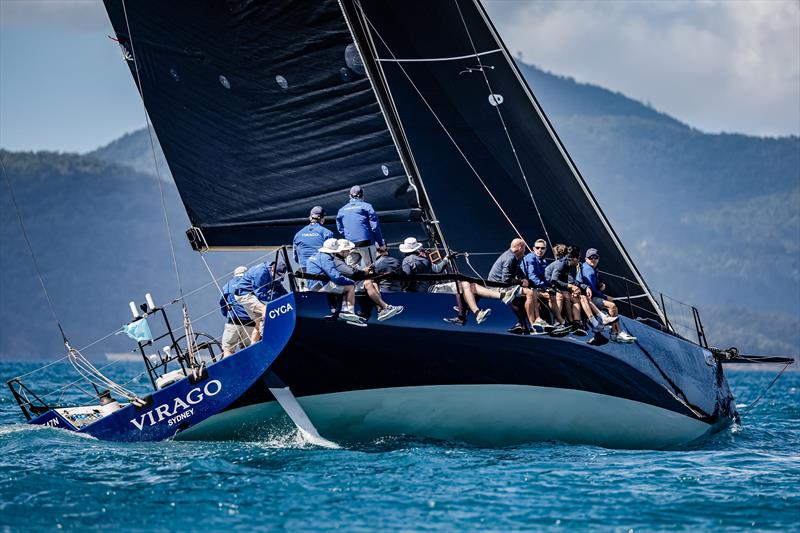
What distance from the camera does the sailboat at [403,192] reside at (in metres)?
13.8

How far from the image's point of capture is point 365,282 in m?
13.5

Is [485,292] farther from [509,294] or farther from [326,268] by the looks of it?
[326,268]

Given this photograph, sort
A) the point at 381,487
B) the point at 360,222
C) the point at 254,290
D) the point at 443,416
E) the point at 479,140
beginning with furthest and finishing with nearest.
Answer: the point at 479,140 → the point at 254,290 → the point at 360,222 → the point at 443,416 → the point at 381,487

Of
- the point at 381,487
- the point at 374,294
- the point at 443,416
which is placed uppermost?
the point at 374,294

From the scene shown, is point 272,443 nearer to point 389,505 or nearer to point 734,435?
point 389,505

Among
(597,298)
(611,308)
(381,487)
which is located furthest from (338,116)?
(381,487)

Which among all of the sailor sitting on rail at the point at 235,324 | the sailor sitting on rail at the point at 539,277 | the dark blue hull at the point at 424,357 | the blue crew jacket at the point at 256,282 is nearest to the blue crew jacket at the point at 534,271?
the sailor sitting on rail at the point at 539,277

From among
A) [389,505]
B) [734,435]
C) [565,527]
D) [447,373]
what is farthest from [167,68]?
[734,435]

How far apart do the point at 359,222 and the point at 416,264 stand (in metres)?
0.83

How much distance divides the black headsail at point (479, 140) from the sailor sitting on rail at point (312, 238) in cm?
318

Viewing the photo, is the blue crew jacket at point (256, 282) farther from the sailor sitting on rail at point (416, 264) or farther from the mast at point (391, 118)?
the mast at point (391, 118)

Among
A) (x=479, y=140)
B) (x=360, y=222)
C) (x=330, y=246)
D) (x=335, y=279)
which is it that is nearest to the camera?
(x=335, y=279)

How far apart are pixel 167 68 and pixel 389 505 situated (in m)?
7.13

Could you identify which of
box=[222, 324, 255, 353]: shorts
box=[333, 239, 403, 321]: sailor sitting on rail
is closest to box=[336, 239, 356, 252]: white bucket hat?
box=[333, 239, 403, 321]: sailor sitting on rail
